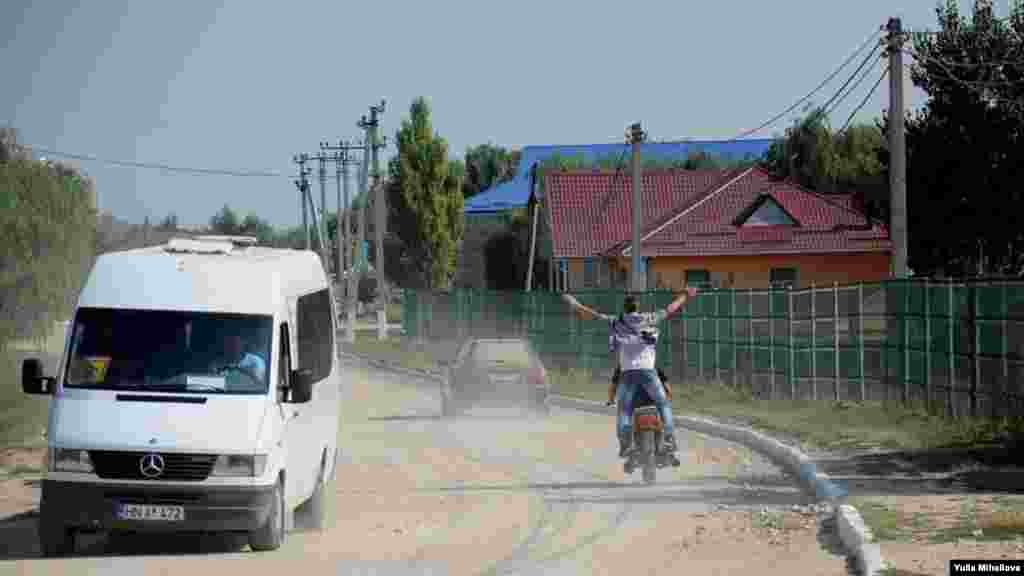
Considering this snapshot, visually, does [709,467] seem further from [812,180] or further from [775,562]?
[812,180]

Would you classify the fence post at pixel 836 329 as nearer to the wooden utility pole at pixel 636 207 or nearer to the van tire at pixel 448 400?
the van tire at pixel 448 400

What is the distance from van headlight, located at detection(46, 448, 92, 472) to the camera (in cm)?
1221

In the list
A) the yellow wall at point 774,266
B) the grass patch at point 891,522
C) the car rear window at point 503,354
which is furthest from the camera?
the yellow wall at point 774,266

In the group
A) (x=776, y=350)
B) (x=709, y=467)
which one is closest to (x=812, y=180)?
(x=776, y=350)

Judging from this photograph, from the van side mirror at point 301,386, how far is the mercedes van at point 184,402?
0.01 m

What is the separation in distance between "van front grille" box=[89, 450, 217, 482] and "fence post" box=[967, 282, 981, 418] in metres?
12.9

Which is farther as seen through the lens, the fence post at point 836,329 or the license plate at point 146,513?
the fence post at point 836,329

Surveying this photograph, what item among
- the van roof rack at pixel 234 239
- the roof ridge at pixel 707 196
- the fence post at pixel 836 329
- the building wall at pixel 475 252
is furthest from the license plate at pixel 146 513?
the building wall at pixel 475 252

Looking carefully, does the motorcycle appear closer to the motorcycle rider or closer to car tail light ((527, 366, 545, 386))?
the motorcycle rider

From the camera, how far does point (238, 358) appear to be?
43.2 feet

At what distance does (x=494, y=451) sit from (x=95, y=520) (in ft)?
34.8

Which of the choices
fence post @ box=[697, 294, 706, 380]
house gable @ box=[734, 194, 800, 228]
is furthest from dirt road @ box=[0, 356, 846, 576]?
house gable @ box=[734, 194, 800, 228]

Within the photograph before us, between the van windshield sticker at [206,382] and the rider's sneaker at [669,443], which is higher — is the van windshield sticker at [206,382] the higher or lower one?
the higher one

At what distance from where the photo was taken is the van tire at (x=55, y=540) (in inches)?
480
